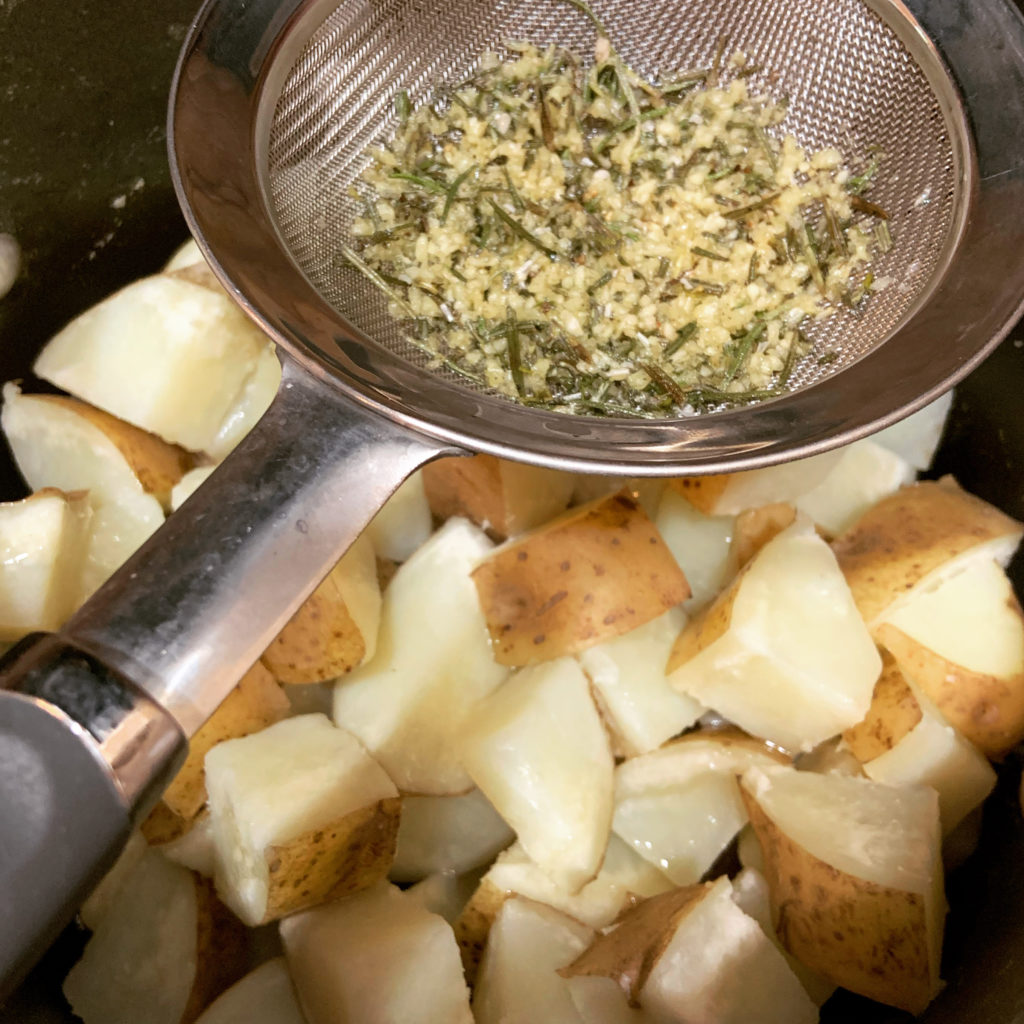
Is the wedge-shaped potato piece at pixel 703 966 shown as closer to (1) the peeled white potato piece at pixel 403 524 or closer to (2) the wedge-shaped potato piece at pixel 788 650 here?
(2) the wedge-shaped potato piece at pixel 788 650

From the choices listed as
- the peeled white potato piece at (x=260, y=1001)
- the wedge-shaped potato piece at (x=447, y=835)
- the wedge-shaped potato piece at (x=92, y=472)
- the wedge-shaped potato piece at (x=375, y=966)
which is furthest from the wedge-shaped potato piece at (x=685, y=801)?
the wedge-shaped potato piece at (x=92, y=472)

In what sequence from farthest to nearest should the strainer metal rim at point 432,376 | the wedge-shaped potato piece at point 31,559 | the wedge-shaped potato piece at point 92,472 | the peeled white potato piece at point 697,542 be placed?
the peeled white potato piece at point 697,542
the wedge-shaped potato piece at point 92,472
the wedge-shaped potato piece at point 31,559
the strainer metal rim at point 432,376

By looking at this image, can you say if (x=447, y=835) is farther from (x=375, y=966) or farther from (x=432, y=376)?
(x=432, y=376)

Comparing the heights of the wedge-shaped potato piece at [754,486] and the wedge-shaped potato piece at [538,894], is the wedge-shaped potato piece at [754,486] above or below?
above

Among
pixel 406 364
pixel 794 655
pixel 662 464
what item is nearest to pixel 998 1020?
pixel 794 655

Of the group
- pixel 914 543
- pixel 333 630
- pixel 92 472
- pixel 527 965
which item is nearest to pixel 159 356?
pixel 92 472

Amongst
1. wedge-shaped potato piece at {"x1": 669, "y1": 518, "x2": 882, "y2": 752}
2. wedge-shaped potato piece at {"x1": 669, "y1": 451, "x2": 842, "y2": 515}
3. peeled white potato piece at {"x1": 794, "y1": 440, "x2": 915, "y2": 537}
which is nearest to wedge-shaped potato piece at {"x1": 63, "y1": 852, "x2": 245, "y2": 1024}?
wedge-shaped potato piece at {"x1": 669, "y1": 518, "x2": 882, "y2": 752}
